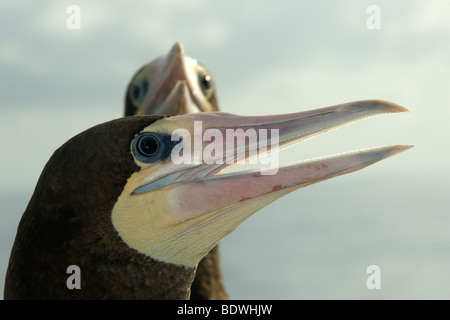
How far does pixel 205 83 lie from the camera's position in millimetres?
7680

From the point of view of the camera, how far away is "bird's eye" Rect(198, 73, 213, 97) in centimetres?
764

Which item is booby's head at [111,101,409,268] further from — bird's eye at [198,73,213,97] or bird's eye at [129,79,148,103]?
bird's eye at [129,79,148,103]

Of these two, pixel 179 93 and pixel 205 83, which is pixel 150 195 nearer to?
pixel 179 93

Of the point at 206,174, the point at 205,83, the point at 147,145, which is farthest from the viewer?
the point at 205,83

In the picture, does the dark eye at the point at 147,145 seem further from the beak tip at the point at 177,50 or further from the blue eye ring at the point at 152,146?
the beak tip at the point at 177,50

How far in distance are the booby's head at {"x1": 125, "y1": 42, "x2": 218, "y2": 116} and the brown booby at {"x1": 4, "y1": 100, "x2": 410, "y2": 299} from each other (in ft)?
11.6

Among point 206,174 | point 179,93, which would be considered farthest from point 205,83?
point 206,174

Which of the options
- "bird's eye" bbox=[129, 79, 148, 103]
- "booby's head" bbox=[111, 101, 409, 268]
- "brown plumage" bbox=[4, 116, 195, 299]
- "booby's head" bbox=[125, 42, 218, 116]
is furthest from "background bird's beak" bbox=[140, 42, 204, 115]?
"brown plumage" bbox=[4, 116, 195, 299]

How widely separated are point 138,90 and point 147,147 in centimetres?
466

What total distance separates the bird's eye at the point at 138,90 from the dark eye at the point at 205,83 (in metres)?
0.62

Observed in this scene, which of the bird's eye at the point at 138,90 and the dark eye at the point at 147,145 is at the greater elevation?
the bird's eye at the point at 138,90

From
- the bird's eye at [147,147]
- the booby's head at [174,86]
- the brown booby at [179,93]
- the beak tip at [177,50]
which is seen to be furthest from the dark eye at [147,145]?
the beak tip at [177,50]

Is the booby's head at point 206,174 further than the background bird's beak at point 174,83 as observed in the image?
No

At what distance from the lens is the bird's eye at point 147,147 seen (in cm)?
340
